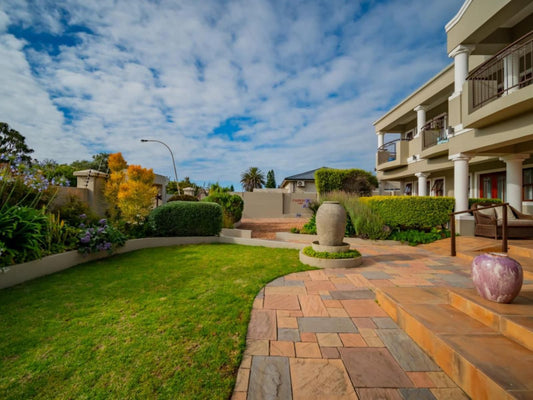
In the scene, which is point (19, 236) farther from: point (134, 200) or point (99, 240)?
point (134, 200)

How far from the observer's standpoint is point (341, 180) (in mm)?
15945

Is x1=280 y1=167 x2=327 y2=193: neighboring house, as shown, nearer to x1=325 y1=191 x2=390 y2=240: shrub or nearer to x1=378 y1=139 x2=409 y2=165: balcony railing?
x1=378 y1=139 x2=409 y2=165: balcony railing

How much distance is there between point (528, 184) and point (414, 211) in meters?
5.59

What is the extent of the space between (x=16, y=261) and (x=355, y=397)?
5.46 meters

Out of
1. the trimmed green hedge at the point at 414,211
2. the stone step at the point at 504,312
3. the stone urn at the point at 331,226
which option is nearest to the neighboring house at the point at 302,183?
the trimmed green hedge at the point at 414,211

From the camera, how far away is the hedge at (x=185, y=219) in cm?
736

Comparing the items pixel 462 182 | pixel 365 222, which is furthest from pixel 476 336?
pixel 462 182

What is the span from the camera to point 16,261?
392cm

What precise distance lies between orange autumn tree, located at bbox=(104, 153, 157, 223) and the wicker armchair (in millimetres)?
10423

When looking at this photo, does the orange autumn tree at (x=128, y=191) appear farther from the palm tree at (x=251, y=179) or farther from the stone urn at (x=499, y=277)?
the palm tree at (x=251, y=179)

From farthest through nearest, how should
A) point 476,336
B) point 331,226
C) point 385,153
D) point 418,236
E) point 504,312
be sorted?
point 385,153 → point 418,236 → point 331,226 → point 504,312 → point 476,336

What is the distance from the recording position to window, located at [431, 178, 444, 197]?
44.0 ft

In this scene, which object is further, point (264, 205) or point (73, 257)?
point (264, 205)

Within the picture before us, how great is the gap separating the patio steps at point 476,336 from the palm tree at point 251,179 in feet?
142
